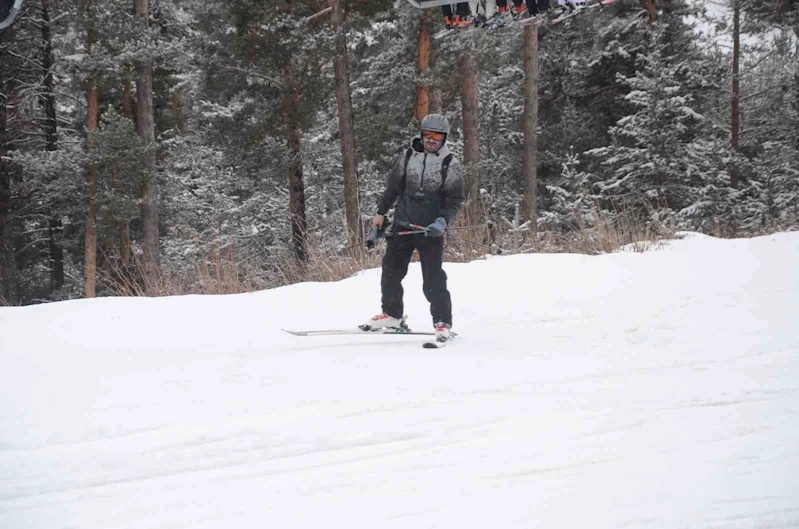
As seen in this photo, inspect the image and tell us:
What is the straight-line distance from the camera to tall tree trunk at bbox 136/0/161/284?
1562 cm

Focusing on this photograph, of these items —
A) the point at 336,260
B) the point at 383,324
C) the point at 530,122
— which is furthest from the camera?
the point at 530,122

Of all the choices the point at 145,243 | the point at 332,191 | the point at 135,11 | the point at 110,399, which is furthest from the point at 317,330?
the point at 332,191

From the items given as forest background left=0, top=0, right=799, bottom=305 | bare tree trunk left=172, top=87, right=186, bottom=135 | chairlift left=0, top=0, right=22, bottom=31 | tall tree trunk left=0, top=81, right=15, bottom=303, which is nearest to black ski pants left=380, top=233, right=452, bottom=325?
chairlift left=0, top=0, right=22, bottom=31

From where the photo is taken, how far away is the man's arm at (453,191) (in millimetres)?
5586

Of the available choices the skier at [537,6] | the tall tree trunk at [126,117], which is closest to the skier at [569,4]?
the skier at [537,6]

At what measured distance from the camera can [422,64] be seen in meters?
15.4

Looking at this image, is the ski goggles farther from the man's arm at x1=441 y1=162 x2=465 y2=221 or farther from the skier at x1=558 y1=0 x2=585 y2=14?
the skier at x1=558 y1=0 x2=585 y2=14

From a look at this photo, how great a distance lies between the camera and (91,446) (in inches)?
123

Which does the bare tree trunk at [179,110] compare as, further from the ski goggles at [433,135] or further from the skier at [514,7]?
the ski goggles at [433,135]

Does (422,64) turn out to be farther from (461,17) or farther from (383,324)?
(383,324)

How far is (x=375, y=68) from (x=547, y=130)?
20.8 feet

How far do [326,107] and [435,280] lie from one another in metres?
13.6

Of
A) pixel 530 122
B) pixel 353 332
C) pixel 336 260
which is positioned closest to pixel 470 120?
pixel 530 122

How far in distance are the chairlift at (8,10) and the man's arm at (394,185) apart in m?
3.07
